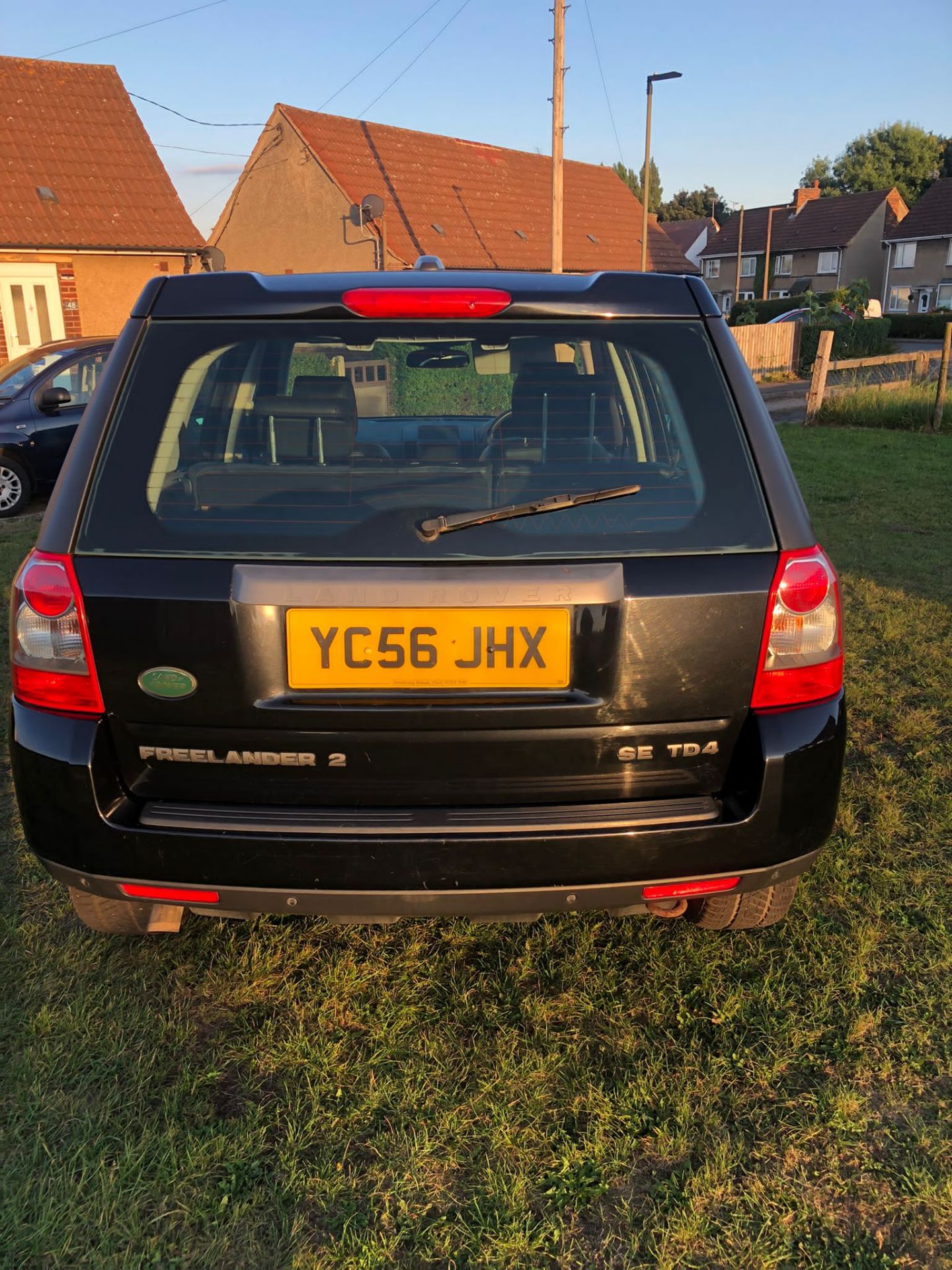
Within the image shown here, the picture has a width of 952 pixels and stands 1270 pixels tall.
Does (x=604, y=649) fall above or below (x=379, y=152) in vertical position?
below

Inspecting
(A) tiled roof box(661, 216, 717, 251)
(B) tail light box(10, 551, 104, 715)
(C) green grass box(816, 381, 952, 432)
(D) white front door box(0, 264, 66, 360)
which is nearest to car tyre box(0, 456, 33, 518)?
(B) tail light box(10, 551, 104, 715)

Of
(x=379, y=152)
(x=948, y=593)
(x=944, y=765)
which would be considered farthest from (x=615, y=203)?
(x=944, y=765)

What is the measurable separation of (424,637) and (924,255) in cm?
7286

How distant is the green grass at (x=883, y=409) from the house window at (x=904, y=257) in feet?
187

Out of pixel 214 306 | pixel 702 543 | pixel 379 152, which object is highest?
pixel 379 152

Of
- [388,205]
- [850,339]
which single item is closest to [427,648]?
[388,205]

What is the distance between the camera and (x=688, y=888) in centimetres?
231

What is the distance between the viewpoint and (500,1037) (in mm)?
2588

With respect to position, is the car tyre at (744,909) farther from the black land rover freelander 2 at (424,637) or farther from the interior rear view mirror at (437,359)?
the interior rear view mirror at (437,359)

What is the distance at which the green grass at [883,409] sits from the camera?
1534 centimetres

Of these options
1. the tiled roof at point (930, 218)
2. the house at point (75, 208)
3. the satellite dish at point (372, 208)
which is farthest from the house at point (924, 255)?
the satellite dish at point (372, 208)

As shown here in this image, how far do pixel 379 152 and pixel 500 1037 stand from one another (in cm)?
3688

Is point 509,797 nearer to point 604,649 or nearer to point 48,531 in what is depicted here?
point 604,649

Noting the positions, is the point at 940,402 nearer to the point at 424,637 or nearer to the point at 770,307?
the point at 424,637
